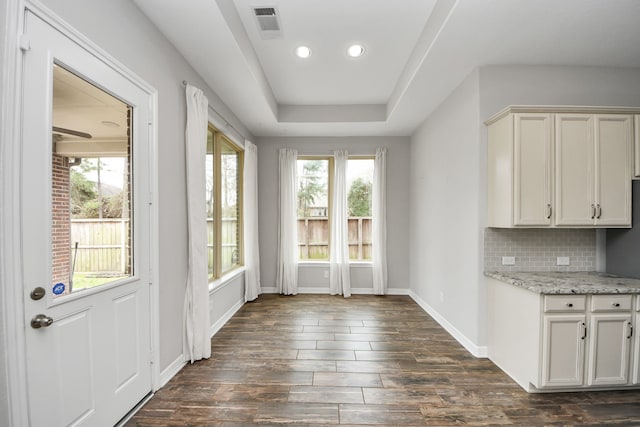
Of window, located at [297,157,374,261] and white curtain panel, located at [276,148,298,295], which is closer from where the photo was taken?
white curtain panel, located at [276,148,298,295]

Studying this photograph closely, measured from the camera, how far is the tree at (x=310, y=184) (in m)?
5.51

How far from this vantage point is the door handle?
136cm

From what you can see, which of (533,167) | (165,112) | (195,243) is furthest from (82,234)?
(533,167)

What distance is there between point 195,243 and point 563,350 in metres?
3.15

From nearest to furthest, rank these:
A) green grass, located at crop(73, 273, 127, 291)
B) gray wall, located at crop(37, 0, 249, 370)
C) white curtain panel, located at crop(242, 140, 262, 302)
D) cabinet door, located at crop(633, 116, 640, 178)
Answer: green grass, located at crop(73, 273, 127, 291) < gray wall, located at crop(37, 0, 249, 370) < cabinet door, located at crop(633, 116, 640, 178) < white curtain panel, located at crop(242, 140, 262, 302)

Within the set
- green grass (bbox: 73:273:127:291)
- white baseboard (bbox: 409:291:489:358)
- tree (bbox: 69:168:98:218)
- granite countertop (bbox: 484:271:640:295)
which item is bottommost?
white baseboard (bbox: 409:291:489:358)

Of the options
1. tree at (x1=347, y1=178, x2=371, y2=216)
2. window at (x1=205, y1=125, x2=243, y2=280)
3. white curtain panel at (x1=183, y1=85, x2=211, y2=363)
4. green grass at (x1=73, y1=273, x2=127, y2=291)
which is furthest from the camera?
tree at (x1=347, y1=178, x2=371, y2=216)

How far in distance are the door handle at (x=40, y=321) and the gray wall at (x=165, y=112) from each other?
0.93m

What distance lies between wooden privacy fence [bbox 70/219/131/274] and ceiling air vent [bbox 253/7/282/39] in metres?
1.97

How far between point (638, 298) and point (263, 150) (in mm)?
4984

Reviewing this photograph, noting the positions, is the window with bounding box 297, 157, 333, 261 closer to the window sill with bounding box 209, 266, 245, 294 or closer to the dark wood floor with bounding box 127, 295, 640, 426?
the window sill with bounding box 209, 266, 245, 294

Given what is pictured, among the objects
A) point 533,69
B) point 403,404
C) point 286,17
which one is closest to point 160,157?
point 286,17

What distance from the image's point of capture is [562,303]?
2.24m

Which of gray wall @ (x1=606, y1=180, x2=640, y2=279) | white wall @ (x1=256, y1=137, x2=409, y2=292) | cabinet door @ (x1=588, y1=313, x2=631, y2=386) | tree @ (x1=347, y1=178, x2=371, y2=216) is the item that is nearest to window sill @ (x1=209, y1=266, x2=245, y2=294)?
white wall @ (x1=256, y1=137, x2=409, y2=292)
